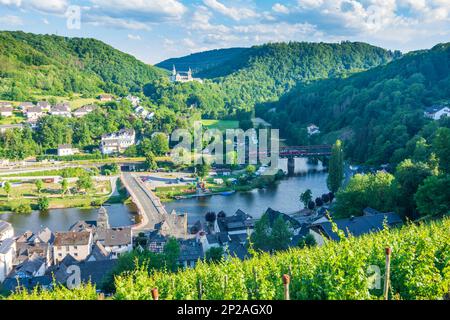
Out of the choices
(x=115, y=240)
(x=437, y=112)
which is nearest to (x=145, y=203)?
(x=115, y=240)

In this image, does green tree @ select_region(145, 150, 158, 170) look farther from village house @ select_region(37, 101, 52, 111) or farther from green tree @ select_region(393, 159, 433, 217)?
green tree @ select_region(393, 159, 433, 217)

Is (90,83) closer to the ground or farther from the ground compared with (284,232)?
farther from the ground

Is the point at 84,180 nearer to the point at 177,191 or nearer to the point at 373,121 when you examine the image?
the point at 177,191

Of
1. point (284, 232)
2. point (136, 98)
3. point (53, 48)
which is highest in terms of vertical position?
point (53, 48)

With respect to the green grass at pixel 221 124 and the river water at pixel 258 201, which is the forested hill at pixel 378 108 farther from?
the river water at pixel 258 201

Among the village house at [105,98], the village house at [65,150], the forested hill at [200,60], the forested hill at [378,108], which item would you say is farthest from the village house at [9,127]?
the forested hill at [200,60]

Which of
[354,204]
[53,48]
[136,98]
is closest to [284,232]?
[354,204]

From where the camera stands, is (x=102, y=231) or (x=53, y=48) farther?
(x=53, y=48)
